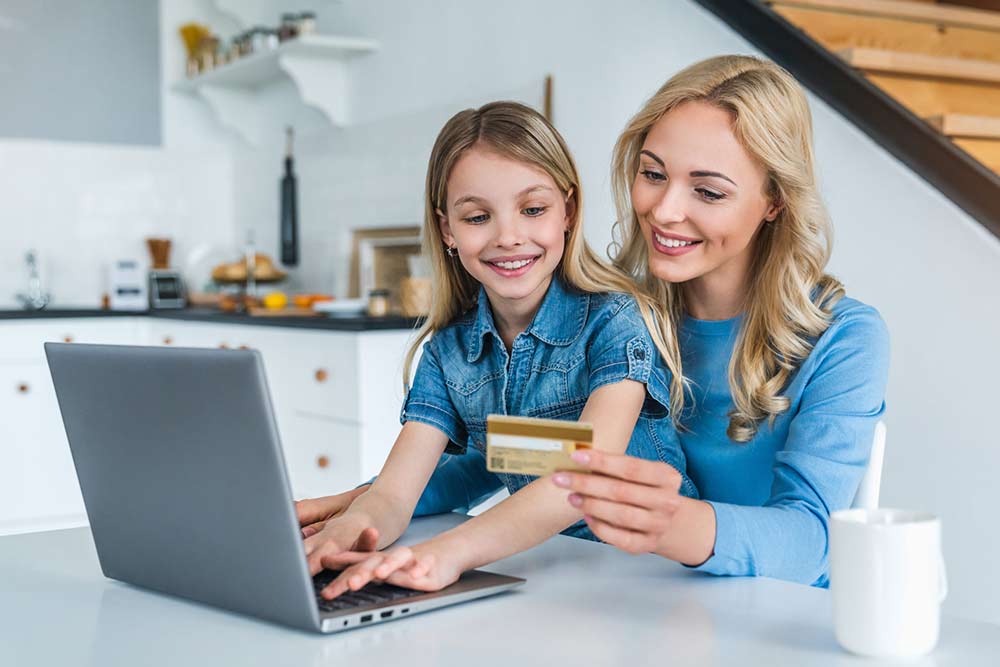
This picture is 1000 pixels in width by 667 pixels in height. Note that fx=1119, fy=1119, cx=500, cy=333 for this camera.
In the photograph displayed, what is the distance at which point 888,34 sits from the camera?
2.79 metres

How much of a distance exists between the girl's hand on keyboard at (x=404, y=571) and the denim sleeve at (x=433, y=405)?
398 millimetres

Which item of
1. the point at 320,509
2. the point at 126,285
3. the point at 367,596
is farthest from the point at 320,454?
the point at 367,596

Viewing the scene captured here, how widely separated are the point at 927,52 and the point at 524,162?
78.1 inches

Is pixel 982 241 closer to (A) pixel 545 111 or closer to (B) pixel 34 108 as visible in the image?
(A) pixel 545 111

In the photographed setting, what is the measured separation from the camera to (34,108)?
457cm

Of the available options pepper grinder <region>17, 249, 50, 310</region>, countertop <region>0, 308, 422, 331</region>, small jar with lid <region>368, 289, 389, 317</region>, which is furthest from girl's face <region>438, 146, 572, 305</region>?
pepper grinder <region>17, 249, 50, 310</region>

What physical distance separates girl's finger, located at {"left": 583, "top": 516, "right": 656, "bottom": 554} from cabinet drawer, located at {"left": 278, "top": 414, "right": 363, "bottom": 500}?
6.80 feet

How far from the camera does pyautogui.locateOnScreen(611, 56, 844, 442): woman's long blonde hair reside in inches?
52.4

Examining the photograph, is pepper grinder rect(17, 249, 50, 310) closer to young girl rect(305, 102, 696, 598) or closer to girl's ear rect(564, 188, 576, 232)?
young girl rect(305, 102, 696, 598)

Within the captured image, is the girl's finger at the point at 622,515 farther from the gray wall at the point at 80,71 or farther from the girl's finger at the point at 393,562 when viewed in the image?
the gray wall at the point at 80,71

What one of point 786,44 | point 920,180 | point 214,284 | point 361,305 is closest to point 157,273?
point 214,284

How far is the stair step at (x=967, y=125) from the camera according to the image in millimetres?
2229

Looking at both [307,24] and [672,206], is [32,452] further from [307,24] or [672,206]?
[672,206]

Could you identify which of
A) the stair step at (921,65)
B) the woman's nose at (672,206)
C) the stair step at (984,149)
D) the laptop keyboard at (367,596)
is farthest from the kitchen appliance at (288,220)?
the laptop keyboard at (367,596)
